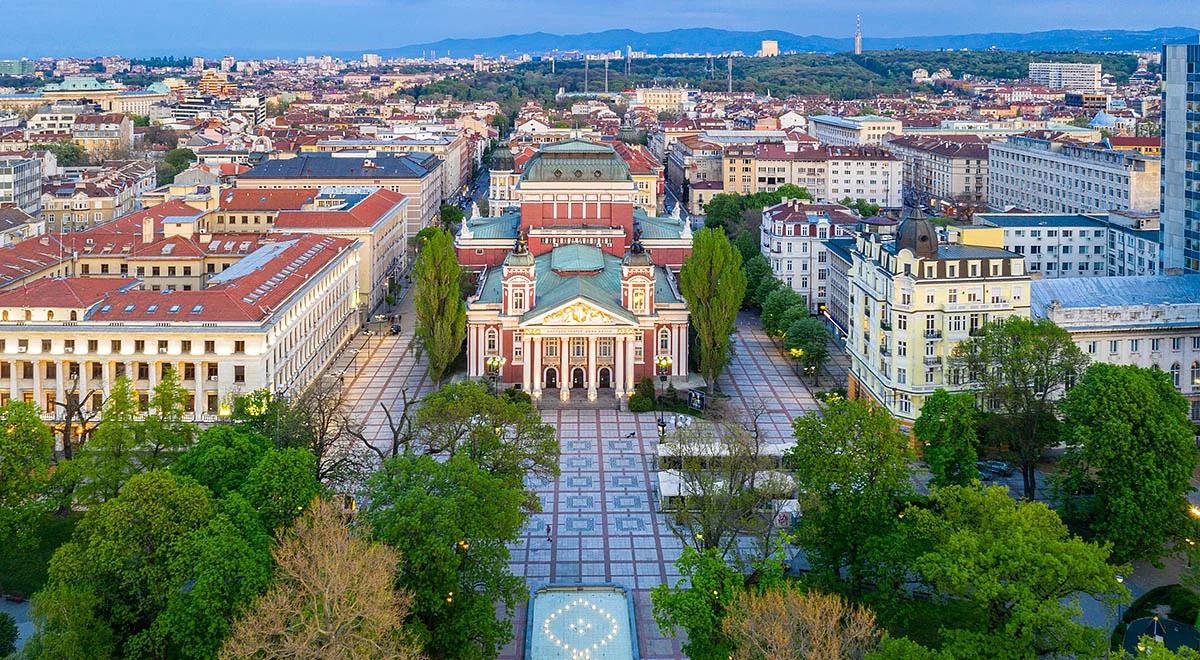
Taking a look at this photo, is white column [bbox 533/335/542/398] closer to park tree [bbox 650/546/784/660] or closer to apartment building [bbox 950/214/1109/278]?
park tree [bbox 650/546/784/660]

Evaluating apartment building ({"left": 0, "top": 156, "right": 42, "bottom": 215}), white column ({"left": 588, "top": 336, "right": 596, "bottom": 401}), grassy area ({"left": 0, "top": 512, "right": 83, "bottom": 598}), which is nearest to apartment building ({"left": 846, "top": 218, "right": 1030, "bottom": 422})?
white column ({"left": 588, "top": 336, "right": 596, "bottom": 401})

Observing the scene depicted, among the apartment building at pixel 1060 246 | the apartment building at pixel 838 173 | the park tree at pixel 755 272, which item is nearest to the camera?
the apartment building at pixel 1060 246

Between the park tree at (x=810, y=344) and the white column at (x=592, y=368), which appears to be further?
the park tree at (x=810, y=344)

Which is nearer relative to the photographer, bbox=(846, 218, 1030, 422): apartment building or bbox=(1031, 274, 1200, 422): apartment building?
bbox=(846, 218, 1030, 422): apartment building

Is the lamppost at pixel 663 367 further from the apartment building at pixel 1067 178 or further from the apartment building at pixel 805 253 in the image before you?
the apartment building at pixel 1067 178

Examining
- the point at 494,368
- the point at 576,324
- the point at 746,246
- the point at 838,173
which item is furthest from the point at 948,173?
the point at 494,368

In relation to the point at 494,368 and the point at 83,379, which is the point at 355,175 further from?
the point at 83,379

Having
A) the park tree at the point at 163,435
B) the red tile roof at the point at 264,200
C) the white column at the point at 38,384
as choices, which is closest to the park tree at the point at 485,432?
the park tree at the point at 163,435
